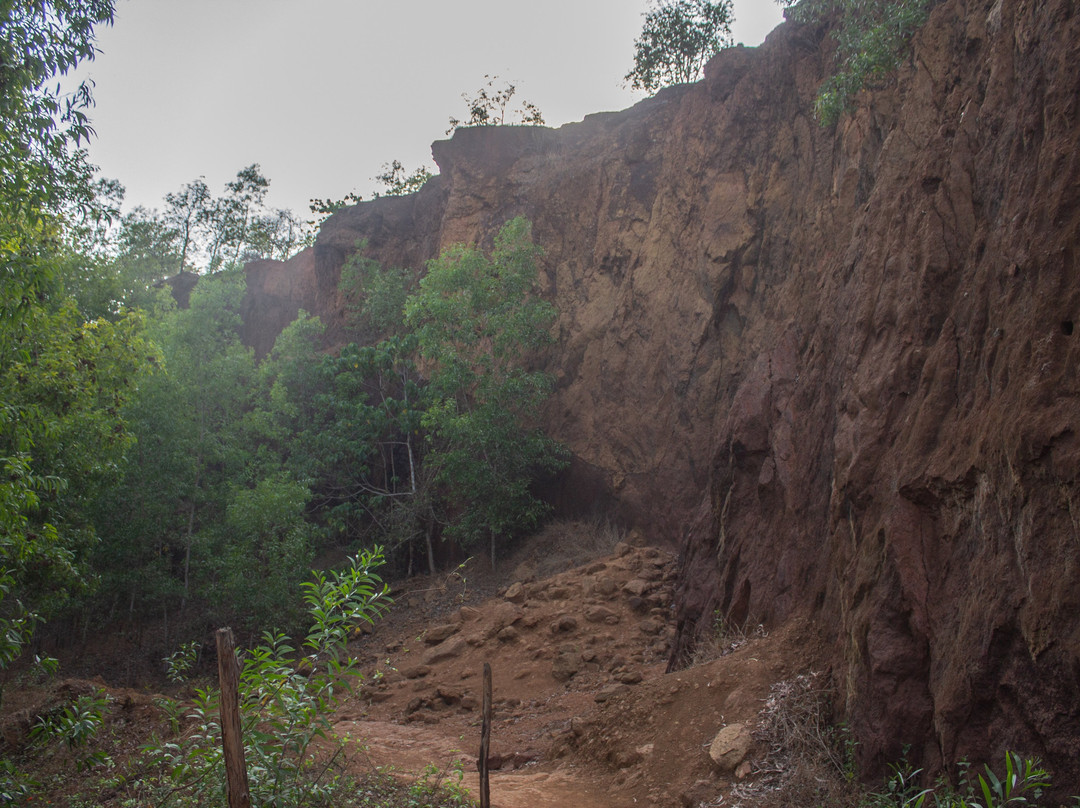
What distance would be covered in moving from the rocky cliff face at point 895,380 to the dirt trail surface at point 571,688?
3.71 ft

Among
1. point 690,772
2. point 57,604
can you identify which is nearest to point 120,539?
point 57,604

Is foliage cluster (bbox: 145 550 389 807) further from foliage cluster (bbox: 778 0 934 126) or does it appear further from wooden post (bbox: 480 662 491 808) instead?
foliage cluster (bbox: 778 0 934 126)

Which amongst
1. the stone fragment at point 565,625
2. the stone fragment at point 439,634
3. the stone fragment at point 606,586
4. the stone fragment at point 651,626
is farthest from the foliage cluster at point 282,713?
the stone fragment at point 439,634

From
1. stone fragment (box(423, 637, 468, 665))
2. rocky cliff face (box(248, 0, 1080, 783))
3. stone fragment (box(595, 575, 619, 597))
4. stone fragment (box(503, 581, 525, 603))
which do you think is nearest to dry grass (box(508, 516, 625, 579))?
rocky cliff face (box(248, 0, 1080, 783))

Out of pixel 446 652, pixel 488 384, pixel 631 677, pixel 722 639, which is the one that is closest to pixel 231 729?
pixel 722 639

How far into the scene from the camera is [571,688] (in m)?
11.7

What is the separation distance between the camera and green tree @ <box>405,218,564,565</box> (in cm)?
1845

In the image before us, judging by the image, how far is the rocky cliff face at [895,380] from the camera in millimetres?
4453

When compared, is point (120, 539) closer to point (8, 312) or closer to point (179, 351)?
point (179, 351)

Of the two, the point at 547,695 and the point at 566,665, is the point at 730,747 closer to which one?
the point at 547,695

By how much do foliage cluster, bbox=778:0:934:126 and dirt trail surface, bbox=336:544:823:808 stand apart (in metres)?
6.55

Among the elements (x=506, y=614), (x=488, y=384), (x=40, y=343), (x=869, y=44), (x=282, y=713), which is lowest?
(x=506, y=614)

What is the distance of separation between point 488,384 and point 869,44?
1103 centimetres

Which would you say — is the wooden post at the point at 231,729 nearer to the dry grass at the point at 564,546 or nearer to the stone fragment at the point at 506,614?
the stone fragment at the point at 506,614
